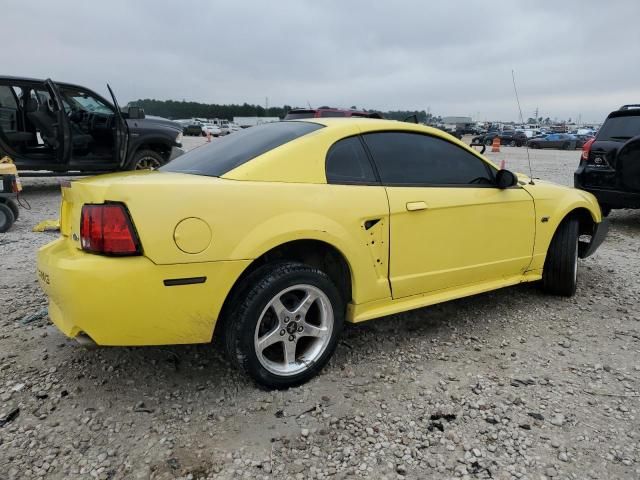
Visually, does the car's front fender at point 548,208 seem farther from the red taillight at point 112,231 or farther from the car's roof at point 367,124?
the red taillight at point 112,231

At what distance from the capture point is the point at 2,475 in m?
2.05

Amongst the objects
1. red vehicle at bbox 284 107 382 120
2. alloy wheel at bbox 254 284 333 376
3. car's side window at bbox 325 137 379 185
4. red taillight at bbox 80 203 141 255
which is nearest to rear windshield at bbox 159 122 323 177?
car's side window at bbox 325 137 379 185

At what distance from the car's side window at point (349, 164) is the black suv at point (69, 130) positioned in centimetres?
649

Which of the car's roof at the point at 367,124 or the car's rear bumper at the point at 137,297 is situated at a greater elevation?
the car's roof at the point at 367,124

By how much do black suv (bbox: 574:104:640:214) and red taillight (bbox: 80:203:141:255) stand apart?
615 centimetres

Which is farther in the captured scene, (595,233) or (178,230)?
(595,233)

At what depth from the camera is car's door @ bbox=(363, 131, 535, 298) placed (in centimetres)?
303

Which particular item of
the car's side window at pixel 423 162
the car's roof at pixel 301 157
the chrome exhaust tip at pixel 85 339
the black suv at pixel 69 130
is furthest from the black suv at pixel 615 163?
the black suv at pixel 69 130

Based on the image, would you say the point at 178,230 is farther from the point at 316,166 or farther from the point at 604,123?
the point at 604,123

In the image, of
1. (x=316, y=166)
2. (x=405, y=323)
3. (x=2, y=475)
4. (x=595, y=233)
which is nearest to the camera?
(x=2, y=475)

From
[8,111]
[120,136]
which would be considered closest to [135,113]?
[120,136]

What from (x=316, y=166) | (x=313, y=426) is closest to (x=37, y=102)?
(x=316, y=166)

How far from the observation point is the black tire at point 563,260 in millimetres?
4027

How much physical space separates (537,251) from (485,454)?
2086 millimetres
